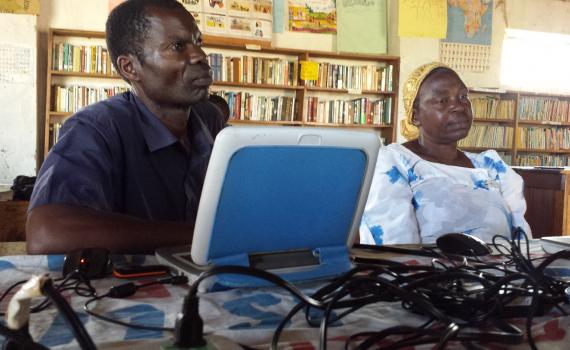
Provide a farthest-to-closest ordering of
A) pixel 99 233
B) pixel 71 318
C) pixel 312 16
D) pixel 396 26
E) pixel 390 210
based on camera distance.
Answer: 1. pixel 396 26
2. pixel 312 16
3. pixel 390 210
4. pixel 99 233
5. pixel 71 318

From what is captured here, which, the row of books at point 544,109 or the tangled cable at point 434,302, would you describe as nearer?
the tangled cable at point 434,302

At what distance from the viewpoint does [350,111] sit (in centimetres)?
497

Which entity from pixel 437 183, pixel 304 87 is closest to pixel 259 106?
pixel 304 87

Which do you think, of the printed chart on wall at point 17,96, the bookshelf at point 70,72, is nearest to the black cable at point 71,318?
the bookshelf at point 70,72

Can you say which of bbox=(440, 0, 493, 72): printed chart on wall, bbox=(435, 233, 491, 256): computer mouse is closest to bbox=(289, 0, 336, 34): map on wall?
bbox=(440, 0, 493, 72): printed chart on wall

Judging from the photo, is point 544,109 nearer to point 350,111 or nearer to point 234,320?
point 350,111

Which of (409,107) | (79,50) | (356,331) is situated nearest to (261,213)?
(356,331)

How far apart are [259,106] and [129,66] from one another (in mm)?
3337

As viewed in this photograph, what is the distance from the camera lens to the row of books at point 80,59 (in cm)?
415

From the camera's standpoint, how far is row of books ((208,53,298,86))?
14.9 feet

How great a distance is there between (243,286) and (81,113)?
2.31ft

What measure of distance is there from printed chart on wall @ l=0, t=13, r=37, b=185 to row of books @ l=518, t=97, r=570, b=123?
177 inches

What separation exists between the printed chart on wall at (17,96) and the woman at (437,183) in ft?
10.4

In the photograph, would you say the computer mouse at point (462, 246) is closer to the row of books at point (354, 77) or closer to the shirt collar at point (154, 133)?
the shirt collar at point (154, 133)
